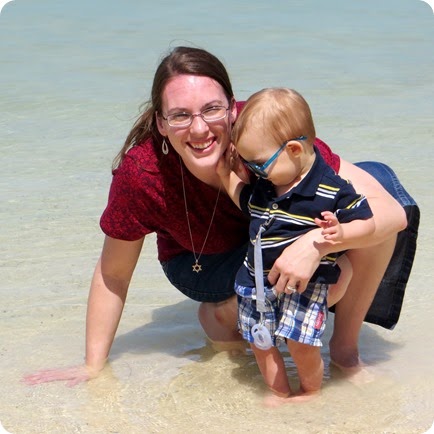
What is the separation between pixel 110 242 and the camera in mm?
3039

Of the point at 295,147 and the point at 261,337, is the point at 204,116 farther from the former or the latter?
the point at 261,337

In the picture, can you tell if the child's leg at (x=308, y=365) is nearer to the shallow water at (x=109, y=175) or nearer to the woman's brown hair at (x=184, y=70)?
the shallow water at (x=109, y=175)

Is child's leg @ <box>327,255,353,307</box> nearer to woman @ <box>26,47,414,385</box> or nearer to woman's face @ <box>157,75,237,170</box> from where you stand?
woman @ <box>26,47,414,385</box>

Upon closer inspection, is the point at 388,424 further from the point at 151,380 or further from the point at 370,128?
the point at 370,128

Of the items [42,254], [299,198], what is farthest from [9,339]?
[299,198]

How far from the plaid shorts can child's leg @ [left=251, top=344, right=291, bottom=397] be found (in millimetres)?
100

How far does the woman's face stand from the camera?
9.08 ft

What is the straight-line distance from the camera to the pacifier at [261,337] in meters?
2.70

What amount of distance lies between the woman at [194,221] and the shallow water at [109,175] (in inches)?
5.9

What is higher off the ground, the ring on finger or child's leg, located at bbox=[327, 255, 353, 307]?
the ring on finger

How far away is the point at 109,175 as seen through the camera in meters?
5.13

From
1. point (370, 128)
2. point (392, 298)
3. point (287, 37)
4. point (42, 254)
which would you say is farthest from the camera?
point (287, 37)

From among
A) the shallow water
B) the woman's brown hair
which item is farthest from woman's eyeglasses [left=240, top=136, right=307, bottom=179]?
the shallow water

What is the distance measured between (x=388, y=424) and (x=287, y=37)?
675cm
